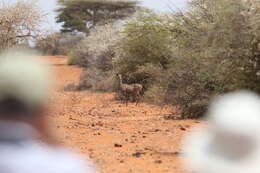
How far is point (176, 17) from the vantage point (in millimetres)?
19109

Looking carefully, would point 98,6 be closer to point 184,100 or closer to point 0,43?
point 0,43

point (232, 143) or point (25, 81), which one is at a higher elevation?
point (25, 81)

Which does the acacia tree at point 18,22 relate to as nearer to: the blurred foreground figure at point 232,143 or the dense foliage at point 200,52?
the dense foliage at point 200,52

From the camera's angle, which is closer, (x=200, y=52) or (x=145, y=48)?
(x=200, y=52)

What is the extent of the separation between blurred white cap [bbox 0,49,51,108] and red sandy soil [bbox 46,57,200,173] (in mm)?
1979

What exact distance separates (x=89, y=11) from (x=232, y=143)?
4808 centimetres

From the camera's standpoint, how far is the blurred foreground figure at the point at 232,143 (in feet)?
7.68

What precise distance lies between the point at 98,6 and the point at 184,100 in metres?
35.0

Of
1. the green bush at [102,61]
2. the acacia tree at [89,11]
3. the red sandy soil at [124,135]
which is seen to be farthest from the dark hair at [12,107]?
the acacia tree at [89,11]

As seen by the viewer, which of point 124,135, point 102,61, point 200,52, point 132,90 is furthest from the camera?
point 102,61

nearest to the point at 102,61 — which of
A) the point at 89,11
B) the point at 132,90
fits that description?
the point at 132,90

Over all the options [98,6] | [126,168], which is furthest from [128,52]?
[98,6]

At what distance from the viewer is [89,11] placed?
49906 mm

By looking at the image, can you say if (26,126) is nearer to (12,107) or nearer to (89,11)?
(12,107)
